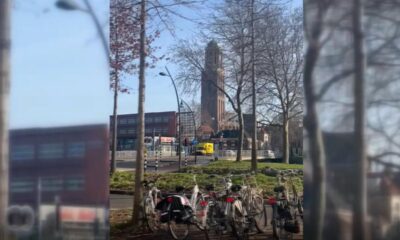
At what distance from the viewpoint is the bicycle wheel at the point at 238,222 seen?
22.0 feet

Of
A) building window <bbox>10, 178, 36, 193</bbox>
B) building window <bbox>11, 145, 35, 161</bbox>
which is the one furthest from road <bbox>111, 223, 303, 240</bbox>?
building window <bbox>11, 145, 35, 161</bbox>

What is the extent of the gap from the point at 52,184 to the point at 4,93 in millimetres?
934

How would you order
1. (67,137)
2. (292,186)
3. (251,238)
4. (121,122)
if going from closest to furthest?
(67,137)
(251,238)
(292,186)
(121,122)

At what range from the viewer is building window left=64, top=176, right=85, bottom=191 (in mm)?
4684

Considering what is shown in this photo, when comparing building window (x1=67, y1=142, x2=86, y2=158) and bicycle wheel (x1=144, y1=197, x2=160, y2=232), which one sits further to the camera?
bicycle wheel (x1=144, y1=197, x2=160, y2=232)

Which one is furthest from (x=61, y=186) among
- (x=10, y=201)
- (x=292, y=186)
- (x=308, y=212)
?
(x=292, y=186)

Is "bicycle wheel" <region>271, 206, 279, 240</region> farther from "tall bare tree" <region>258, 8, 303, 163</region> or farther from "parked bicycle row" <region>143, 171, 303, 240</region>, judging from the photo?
"tall bare tree" <region>258, 8, 303, 163</region>

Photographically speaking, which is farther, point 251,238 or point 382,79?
point 251,238

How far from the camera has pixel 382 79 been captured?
4332 millimetres

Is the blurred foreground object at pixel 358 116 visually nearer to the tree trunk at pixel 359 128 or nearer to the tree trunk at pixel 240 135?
the tree trunk at pixel 359 128

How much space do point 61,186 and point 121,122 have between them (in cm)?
468

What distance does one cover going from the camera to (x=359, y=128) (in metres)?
4.34

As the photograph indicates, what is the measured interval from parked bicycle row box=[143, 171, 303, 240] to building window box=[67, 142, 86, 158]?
225 cm

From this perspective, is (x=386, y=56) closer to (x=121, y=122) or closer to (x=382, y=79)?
(x=382, y=79)
